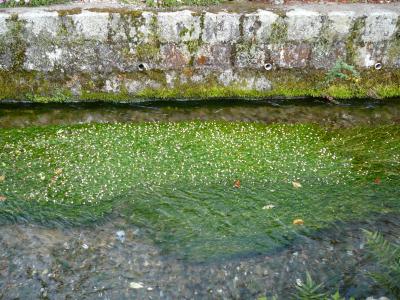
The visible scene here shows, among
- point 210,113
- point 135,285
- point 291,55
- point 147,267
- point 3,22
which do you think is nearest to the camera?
point 135,285

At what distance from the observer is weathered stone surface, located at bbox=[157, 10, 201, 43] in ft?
34.6

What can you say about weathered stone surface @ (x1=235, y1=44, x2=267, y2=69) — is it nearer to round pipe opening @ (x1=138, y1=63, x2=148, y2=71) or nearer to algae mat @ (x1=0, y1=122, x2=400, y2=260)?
algae mat @ (x1=0, y1=122, x2=400, y2=260)

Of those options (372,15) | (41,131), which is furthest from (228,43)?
(41,131)

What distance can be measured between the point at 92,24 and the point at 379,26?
7.03 metres

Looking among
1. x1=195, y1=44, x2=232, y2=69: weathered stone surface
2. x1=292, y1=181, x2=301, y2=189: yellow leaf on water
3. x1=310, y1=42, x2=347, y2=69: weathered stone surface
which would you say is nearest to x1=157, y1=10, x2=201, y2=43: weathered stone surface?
x1=195, y1=44, x2=232, y2=69: weathered stone surface

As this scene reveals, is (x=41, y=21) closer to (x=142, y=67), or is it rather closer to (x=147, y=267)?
(x=142, y=67)

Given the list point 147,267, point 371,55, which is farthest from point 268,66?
point 147,267

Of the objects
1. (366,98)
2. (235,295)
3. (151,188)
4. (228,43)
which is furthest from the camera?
(366,98)

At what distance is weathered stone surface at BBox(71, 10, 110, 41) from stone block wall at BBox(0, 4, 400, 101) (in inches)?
0.9

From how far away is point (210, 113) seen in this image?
11.0 metres

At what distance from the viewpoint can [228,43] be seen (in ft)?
35.6

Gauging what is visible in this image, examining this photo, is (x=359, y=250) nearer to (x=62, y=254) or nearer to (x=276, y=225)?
(x=276, y=225)

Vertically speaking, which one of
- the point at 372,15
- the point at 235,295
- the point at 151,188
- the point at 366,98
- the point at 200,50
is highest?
the point at 372,15

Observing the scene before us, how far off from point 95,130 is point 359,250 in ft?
20.4
